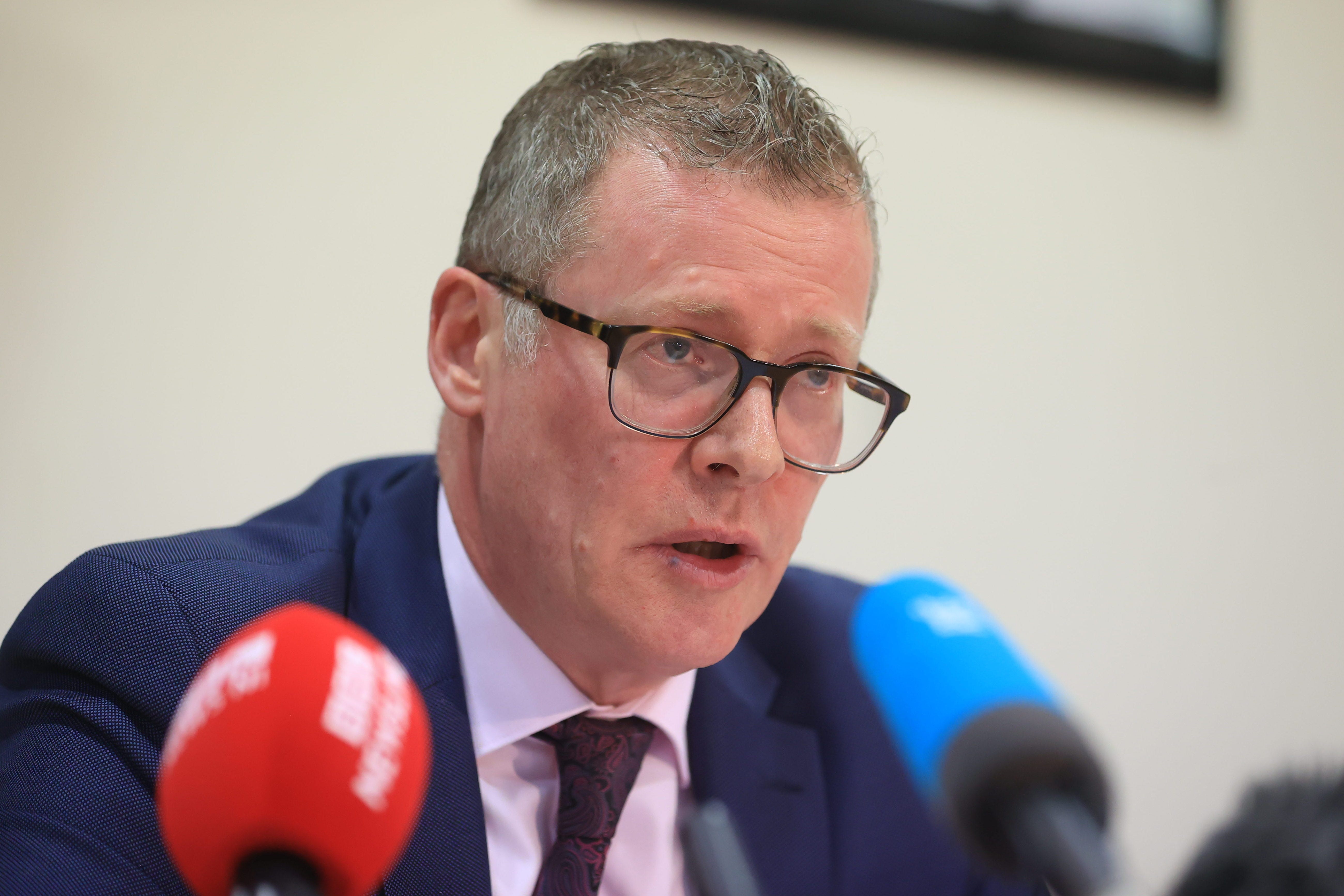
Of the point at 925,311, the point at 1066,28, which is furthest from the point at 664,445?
the point at 1066,28

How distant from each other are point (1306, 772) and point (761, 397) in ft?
2.44

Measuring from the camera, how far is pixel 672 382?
1293 millimetres

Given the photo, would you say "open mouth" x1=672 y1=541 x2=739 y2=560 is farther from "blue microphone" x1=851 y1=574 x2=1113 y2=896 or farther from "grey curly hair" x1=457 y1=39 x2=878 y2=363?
"blue microphone" x1=851 y1=574 x2=1113 y2=896

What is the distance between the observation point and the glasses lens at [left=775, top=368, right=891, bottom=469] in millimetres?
1356

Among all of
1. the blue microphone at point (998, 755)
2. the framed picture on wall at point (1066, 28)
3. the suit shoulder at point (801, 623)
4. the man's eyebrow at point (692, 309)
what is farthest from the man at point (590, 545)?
the framed picture on wall at point (1066, 28)

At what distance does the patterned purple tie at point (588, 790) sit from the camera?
1289 mm

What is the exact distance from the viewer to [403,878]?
1185 mm

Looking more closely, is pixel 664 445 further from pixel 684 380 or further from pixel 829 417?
pixel 829 417

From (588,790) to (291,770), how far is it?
0.78 m

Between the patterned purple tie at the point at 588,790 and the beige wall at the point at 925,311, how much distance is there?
0.91 m

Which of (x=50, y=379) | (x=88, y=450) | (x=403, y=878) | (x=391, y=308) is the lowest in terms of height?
(x=403, y=878)

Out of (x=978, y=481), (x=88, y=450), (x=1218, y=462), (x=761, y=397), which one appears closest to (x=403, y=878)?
(x=761, y=397)

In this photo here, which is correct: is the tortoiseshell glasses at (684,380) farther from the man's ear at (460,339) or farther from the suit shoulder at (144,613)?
the suit shoulder at (144,613)

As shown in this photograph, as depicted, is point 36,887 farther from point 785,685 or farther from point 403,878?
point 785,685
